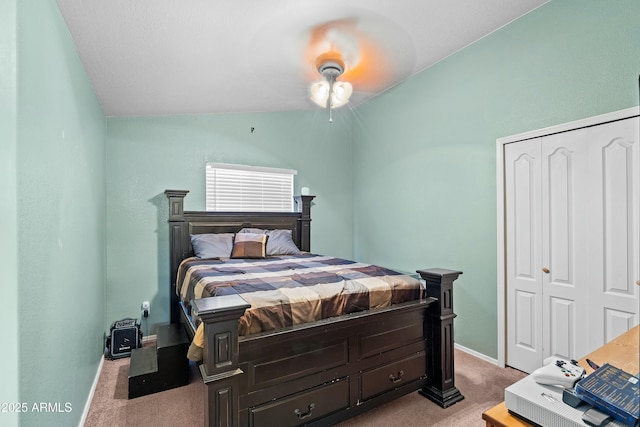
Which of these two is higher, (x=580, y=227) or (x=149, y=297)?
(x=580, y=227)

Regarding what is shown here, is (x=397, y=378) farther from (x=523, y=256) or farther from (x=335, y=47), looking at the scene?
(x=335, y=47)

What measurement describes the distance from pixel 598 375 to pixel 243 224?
11.6 ft

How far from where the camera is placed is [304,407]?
1.75 meters

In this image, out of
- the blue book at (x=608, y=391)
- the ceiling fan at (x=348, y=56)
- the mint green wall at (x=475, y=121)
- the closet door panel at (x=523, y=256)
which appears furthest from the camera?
the closet door panel at (x=523, y=256)

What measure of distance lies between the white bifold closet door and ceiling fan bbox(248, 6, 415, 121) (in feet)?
4.54

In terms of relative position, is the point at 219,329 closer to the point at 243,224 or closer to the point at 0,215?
the point at 0,215

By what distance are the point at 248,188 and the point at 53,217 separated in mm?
2600

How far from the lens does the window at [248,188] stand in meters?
3.84

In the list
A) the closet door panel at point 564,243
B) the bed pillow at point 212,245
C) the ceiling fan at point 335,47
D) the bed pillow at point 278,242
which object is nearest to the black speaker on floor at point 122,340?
the bed pillow at point 212,245

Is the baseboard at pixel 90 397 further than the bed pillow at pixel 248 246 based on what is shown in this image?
No

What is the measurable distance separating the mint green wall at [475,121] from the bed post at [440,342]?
0.90 m

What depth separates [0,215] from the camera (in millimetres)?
1062

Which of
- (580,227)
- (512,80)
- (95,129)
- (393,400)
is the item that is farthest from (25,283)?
(512,80)

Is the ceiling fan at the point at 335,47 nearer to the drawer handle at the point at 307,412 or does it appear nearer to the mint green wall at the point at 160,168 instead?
the mint green wall at the point at 160,168
